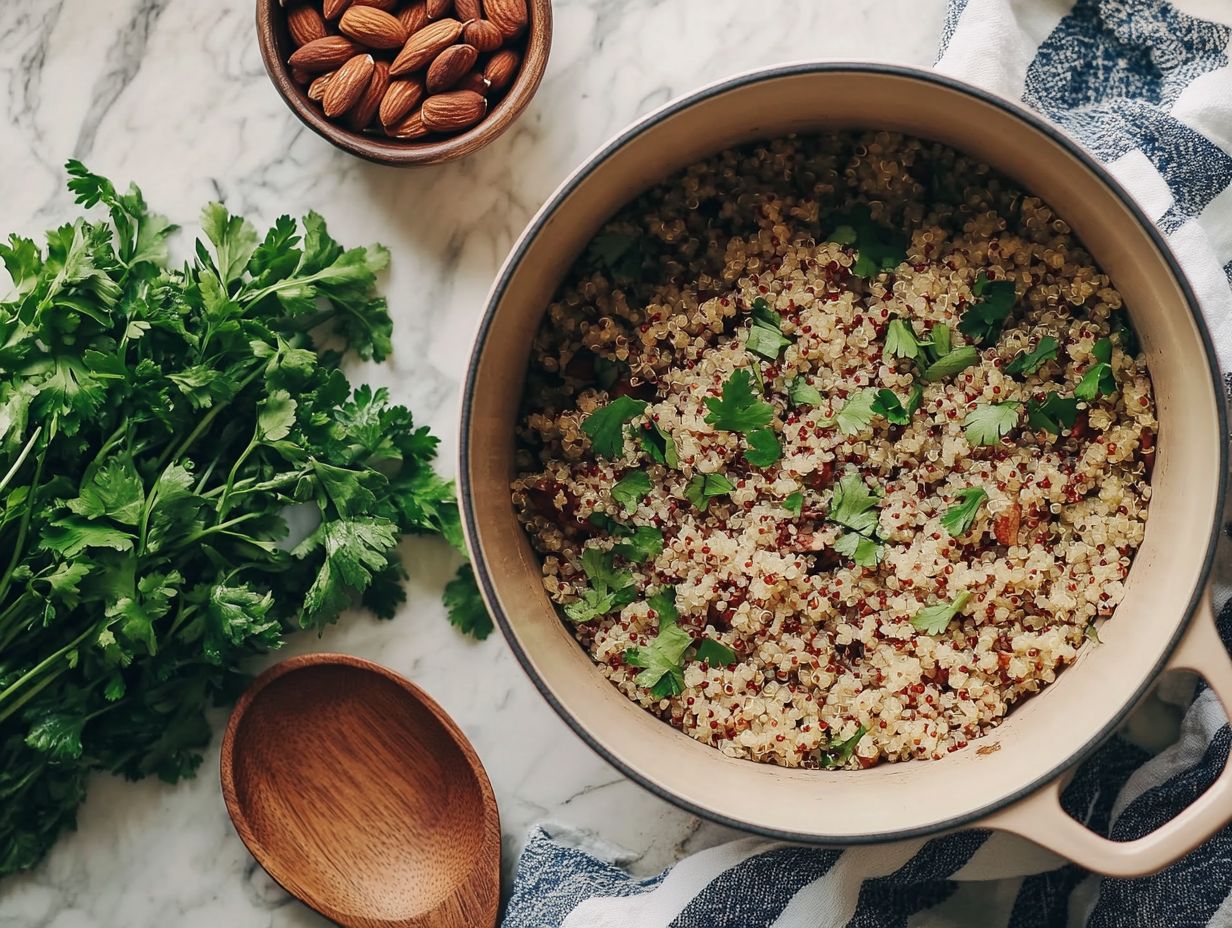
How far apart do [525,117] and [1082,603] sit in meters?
1.01

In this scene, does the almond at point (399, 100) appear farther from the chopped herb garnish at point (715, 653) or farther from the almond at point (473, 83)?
the chopped herb garnish at point (715, 653)

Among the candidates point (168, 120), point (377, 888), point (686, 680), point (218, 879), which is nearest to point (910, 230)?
point (686, 680)

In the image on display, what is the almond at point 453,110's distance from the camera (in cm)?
145

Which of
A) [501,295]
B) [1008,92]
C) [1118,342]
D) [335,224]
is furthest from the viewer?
[335,224]

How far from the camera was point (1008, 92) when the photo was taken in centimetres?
149

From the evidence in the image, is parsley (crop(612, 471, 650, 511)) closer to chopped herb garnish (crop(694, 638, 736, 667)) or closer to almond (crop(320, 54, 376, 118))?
chopped herb garnish (crop(694, 638, 736, 667))

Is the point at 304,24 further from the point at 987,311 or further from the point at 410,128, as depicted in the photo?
the point at 987,311

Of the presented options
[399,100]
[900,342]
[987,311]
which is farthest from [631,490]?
[399,100]

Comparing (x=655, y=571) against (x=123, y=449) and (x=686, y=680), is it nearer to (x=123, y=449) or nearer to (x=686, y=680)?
(x=686, y=680)

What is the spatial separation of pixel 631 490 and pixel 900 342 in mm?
392

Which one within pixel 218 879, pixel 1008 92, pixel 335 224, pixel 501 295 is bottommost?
pixel 218 879

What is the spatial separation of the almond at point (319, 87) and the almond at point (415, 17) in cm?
12

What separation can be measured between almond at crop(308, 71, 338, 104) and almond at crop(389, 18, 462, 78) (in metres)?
0.09

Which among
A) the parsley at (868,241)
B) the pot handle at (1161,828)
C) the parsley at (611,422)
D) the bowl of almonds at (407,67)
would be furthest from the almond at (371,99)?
the pot handle at (1161,828)
